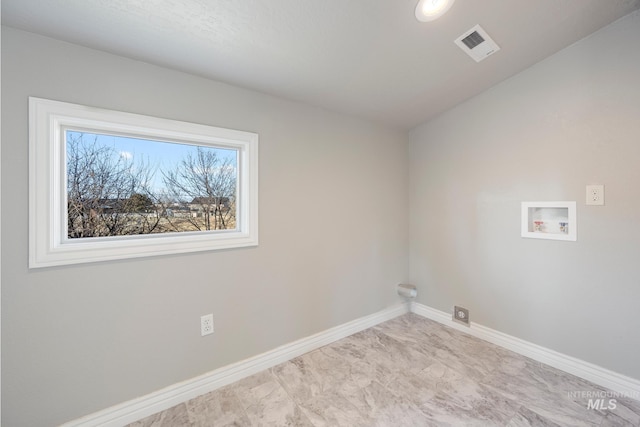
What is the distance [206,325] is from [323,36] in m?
1.87

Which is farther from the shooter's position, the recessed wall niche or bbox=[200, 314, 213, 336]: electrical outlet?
the recessed wall niche

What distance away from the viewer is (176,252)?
1.63 m

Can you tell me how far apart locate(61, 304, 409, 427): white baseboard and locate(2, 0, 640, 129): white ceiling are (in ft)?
6.24

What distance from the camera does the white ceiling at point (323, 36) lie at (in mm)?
1208

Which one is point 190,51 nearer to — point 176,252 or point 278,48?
point 278,48

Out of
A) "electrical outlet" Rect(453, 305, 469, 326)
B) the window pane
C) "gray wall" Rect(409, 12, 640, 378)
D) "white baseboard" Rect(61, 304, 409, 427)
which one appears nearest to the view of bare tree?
the window pane

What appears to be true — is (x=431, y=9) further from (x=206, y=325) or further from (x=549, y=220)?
(x=206, y=325)

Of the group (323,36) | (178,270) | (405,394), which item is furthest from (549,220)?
(178,270)

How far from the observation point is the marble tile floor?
4.97 ft

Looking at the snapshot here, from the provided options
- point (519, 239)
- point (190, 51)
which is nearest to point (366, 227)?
point (519, 239)

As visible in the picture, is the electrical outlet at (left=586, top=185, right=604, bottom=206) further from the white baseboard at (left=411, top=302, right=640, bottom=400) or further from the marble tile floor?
the marble tile floor

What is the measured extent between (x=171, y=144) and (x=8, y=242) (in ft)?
2.90

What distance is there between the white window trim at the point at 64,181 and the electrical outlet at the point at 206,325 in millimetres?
442

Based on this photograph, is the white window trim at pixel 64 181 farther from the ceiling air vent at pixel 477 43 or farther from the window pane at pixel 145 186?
the ceiling air vent at pixel 477 43
